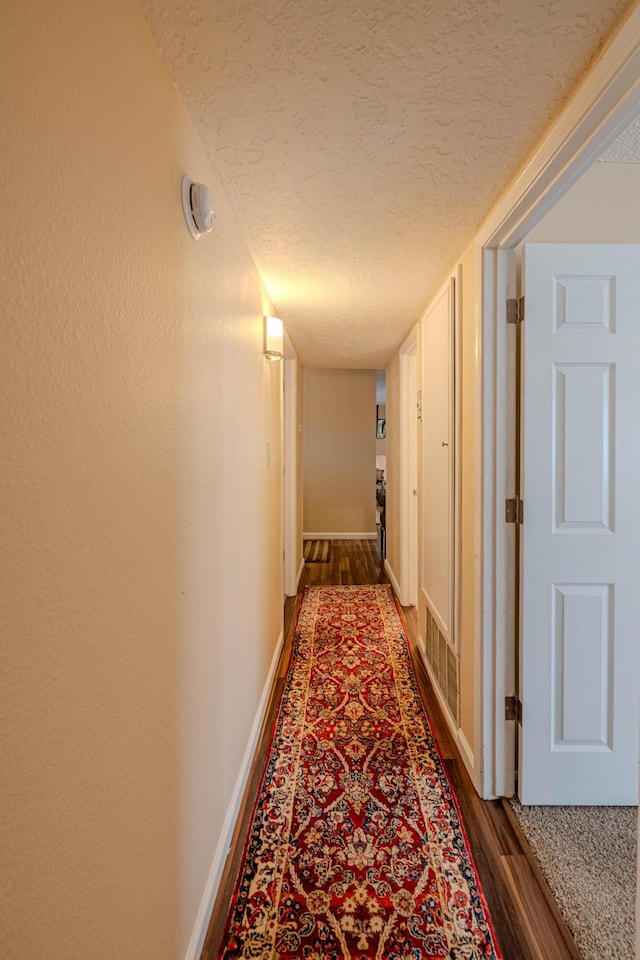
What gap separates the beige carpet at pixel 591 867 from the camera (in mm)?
1137

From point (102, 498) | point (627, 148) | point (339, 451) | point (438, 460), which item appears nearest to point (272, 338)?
point (438, 460)

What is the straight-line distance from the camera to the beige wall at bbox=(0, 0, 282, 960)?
1.69 feet

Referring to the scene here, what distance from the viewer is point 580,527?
1553mm

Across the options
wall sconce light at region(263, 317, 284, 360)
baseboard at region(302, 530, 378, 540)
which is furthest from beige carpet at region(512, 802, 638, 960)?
baseboard at region(302, 530, 378, 540)

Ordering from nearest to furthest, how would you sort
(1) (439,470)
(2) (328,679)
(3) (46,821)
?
(3) (46,821), (1) (439,470), (2) (328,679)

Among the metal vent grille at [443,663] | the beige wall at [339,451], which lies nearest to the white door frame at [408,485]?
the metal vent grille at [443,663]

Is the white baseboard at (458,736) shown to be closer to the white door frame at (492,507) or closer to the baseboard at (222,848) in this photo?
the white door frame at (492,507)

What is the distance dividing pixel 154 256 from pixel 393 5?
2.15 feet

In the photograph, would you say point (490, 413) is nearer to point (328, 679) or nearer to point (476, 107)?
point (476, 107)

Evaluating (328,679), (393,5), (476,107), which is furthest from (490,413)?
(328,679)

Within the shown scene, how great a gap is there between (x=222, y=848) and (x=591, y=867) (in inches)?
45.5

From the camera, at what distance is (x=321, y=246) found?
1.78m

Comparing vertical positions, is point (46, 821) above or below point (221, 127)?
below

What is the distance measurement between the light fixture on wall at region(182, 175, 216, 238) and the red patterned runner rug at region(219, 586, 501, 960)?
189cm
